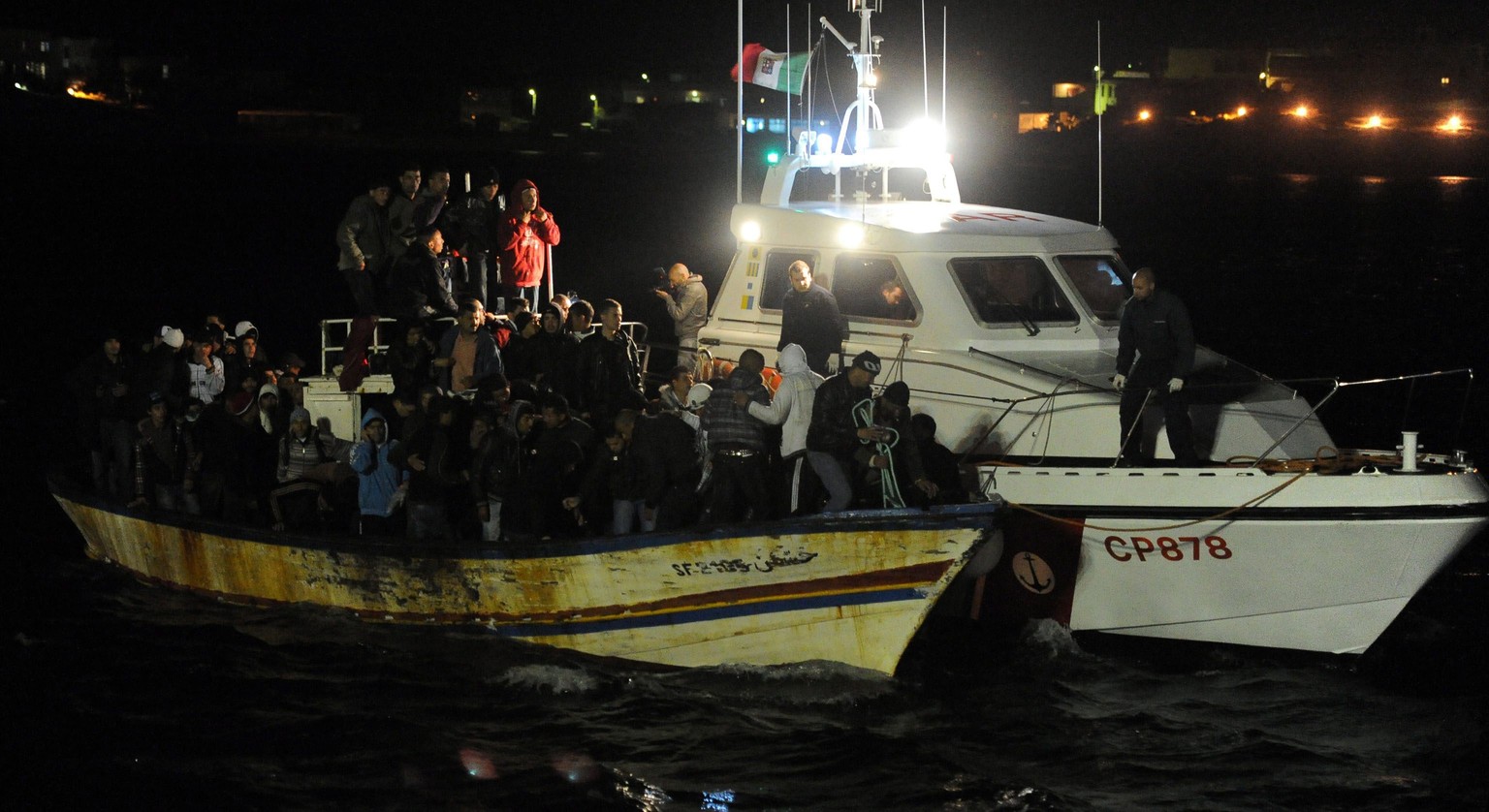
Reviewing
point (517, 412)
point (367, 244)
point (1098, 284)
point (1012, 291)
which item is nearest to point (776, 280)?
point (1012, 291)

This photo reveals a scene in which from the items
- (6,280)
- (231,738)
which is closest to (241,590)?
(231,738)

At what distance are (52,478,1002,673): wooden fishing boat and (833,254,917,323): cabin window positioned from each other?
3.00 meters

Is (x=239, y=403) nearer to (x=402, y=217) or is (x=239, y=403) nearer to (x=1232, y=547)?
(x=402, y=217)

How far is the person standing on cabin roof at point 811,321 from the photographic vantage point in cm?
1291

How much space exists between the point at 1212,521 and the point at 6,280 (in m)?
50.6

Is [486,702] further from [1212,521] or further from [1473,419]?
[1473,419]

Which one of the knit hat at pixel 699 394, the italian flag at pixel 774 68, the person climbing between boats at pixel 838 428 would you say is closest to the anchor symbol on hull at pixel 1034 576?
the person climbing between boats at pixel 838 428

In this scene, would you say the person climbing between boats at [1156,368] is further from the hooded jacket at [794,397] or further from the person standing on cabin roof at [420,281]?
the person standing on cabin roof at [420,281]

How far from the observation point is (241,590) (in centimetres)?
1385

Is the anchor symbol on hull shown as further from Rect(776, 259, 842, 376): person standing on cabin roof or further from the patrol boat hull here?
Rect(776, 259, 842, 376): person standing on cabin roof

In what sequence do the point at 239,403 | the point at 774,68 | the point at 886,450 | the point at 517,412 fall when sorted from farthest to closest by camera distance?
the point at 774,68 < the point at 239,403 < the point at 517,412 < the point at 886,450

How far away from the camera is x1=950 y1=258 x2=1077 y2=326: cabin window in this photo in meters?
13.2

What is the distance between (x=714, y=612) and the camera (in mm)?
11414

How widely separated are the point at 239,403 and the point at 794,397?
16.3 ft
